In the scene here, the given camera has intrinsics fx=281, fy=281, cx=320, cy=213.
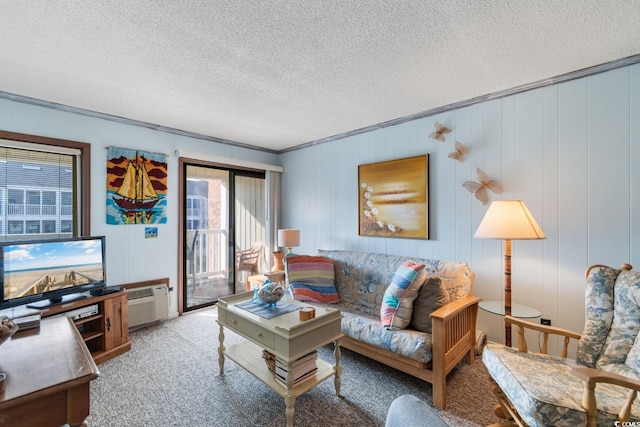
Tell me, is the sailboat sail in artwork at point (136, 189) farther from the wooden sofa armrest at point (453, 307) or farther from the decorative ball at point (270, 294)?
the wooden sofa armrest at point (453, 307)

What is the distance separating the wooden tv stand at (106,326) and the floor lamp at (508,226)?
10.9 ft

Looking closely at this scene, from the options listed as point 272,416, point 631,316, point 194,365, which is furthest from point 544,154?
point 194,365

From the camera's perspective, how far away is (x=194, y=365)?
2.47m

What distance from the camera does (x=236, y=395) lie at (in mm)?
2057

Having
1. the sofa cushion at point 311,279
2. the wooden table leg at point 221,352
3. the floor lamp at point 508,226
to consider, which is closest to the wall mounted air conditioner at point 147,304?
the wooden table leg at point 221,352

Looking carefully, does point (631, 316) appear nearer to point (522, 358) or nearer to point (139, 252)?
point (522, 358)

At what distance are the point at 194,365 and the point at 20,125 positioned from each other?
276cm

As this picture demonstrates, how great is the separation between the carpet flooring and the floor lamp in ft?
2.27

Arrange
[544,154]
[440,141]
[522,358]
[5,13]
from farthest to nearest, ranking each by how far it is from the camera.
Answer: [440,141] → [544,154] → [522,358] → [5,13]

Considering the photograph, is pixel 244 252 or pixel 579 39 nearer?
pixel 579 39

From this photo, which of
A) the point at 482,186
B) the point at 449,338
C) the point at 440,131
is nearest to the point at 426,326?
the point at 449,338

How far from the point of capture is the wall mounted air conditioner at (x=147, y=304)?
315cm

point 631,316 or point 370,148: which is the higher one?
point 370,148

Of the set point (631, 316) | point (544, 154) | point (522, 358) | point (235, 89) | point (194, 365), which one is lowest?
point (194, 365)
